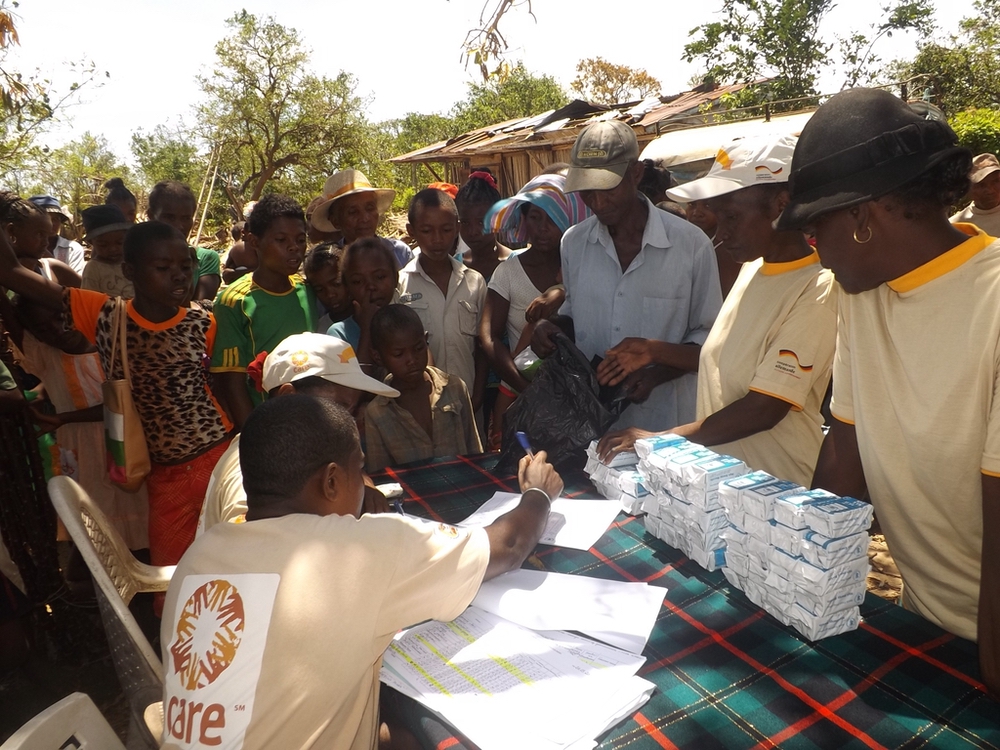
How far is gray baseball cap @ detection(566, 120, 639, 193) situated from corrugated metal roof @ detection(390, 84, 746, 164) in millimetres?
8564

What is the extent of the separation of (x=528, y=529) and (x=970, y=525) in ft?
3.27

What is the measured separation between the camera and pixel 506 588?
168 centimetres

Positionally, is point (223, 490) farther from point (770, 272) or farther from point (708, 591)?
point (770, 272)

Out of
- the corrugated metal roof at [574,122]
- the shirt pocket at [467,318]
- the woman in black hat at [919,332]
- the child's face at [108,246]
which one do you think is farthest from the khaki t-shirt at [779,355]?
the corrugated metal roof at [574,122]

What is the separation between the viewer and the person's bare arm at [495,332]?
351 cm

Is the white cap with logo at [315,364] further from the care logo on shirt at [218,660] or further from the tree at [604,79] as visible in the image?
the tree at [604,79]

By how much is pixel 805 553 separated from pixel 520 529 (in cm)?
68

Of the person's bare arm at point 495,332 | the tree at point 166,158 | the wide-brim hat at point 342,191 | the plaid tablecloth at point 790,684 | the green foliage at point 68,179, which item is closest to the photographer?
the plaid tablecloth at point 790,684

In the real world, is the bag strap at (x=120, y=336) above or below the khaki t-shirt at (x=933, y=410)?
above

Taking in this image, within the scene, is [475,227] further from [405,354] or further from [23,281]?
[23,281]

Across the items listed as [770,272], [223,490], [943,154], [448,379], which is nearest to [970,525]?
[943,154]

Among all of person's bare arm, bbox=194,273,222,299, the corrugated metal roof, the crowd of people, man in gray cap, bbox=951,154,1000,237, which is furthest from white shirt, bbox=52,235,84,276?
the corrugated metal roof

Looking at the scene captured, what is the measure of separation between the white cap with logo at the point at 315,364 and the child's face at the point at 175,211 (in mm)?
2883

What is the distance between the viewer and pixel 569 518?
2051 mm
